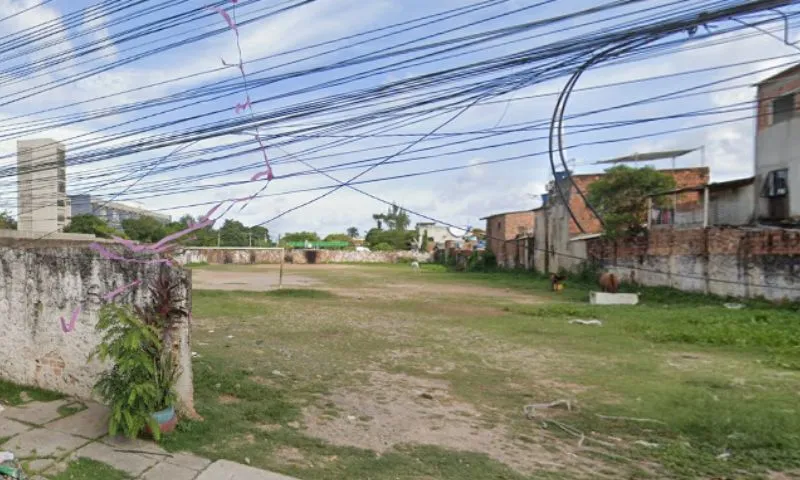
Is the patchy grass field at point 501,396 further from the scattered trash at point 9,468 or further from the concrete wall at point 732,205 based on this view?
the concrete wall at point 732,205

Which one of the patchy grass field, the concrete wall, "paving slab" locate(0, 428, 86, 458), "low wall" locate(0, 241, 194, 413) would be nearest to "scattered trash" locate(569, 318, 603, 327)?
the patchy grass field

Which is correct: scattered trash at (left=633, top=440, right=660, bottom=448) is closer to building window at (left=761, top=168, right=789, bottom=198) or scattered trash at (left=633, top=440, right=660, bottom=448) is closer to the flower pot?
the flower pot

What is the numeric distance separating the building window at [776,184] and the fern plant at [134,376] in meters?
17.6

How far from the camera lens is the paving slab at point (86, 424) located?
4.18 metres

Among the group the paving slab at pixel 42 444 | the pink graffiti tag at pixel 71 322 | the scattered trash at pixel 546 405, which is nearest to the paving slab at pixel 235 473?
the paving slab at pixel 42 444

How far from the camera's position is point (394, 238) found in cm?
6681

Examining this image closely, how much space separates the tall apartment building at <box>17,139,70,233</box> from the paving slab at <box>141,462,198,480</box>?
8.11 m

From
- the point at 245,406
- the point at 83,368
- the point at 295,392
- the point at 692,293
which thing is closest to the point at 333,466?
the point at 245,406

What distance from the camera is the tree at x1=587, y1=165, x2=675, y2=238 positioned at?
65.8 ft

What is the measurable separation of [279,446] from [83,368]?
7.85 feet

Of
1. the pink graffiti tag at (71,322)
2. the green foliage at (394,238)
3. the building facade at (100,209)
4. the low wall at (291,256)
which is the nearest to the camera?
the pink graffiti tag at (71,322)

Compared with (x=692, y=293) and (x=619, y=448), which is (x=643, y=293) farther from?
(x=619, y=448)

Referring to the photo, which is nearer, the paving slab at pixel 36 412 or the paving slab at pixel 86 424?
the paving slab at pixel 86 424

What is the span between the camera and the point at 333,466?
12.2 ft
